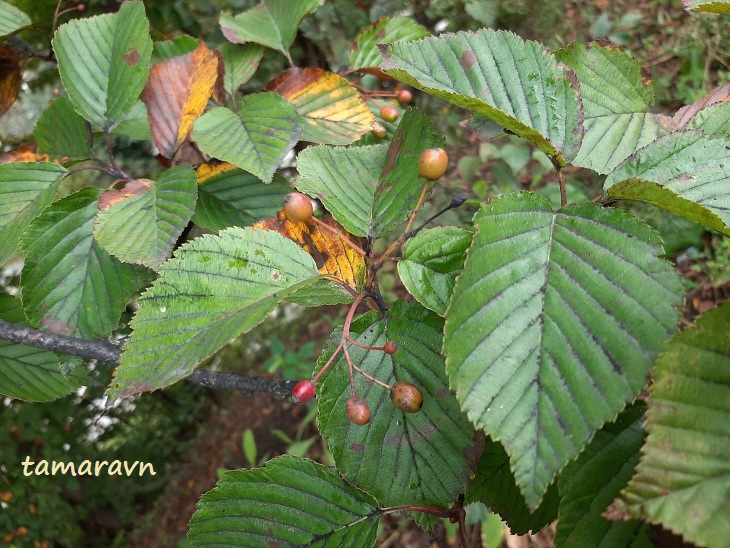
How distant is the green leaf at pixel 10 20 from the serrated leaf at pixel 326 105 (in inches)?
23.8

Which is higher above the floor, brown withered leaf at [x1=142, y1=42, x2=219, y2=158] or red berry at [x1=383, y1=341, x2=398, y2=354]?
brown withered leaf at [x1=142, y1=42, x2=219, y2=158]

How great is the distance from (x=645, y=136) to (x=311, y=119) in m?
0.60

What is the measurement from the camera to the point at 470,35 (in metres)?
0.72

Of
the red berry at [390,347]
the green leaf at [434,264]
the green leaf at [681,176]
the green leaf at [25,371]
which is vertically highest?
the green leaf at [681,176]

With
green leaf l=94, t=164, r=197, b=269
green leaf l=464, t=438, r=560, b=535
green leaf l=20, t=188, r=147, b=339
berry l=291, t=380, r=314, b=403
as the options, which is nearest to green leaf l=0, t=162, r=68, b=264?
green leaf l=20, t=188, r=147, b=339

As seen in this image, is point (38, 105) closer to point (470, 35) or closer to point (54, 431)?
point (54, 431)

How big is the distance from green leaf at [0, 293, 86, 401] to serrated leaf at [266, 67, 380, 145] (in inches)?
30.4

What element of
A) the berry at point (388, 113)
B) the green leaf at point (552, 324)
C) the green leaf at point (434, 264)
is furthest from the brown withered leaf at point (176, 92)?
the green leaf at point (552, 324)

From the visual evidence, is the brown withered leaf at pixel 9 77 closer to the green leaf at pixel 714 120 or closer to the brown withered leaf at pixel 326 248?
the brown withered leaf at pixel 326 248

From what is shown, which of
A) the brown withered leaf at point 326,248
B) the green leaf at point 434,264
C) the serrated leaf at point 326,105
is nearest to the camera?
the green leaf at point 434,264

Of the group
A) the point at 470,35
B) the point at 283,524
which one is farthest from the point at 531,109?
the point at 283,524

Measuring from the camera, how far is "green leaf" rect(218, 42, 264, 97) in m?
1.20

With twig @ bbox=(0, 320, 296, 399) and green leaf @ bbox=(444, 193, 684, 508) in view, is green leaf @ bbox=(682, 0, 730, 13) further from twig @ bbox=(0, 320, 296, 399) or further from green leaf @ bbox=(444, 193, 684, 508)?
twig @ bbox=(0, 320, 296, 399)

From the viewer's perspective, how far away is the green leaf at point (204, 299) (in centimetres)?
57
